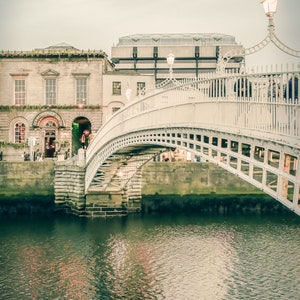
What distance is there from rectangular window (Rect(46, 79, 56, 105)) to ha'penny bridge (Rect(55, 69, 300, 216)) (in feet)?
45.0

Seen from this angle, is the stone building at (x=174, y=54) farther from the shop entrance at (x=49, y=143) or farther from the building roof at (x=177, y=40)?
the shop entrance at (x=49, y=143)

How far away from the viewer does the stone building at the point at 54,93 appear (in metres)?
50.4

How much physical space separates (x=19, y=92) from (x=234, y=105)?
123ft

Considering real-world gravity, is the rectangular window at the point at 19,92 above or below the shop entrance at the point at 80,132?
above

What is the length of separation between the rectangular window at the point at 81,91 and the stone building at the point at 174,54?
2383cm

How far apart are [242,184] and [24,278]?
19.3 m

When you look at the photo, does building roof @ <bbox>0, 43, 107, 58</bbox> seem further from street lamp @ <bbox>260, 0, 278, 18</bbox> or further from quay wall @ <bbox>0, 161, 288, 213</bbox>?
street lamp @ <bbox>260, 0, 278, 18</bbox>

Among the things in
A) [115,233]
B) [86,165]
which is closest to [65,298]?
[115,233]

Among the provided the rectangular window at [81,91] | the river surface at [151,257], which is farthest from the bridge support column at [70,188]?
the rectangular window at [81,91]

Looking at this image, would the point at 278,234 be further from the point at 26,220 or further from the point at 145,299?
the point at 26,220

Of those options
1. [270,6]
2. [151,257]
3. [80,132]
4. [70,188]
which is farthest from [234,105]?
[80,132]

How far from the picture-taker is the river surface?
846 inches

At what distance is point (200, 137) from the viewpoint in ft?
69.4

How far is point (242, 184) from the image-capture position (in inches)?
1519
